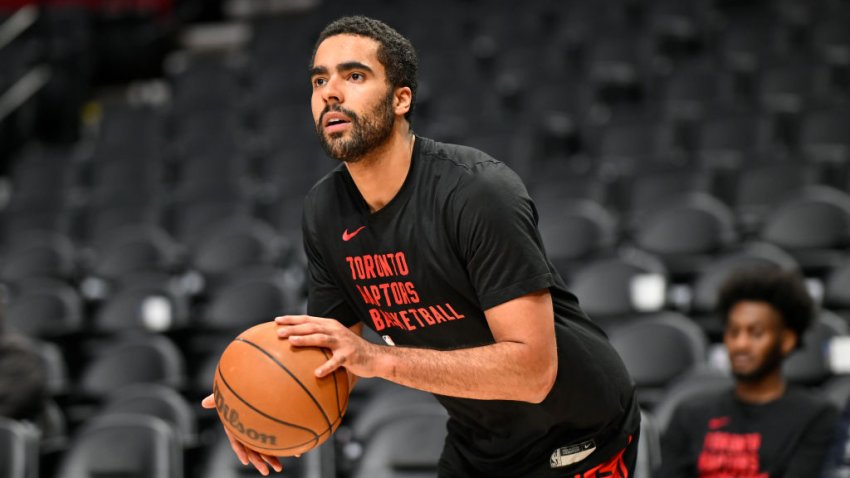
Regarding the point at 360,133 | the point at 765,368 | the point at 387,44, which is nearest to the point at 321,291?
the point at 360,133

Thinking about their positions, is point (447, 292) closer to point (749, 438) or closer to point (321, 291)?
point (321, 291)

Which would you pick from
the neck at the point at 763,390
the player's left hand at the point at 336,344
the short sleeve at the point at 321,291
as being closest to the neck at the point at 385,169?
the short sleeve at the point at 321,291

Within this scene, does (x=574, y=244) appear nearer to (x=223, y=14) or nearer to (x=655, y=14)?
(x=655, y=14)

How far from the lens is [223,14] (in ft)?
40.5

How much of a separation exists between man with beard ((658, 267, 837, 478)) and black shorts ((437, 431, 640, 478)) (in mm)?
875

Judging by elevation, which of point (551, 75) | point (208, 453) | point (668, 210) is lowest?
point (208, 453)

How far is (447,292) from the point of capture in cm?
240

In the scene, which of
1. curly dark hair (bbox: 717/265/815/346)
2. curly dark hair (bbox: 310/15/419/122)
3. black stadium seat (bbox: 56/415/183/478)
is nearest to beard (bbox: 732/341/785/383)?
curly dark hair (bbox: 717/265/815/346)

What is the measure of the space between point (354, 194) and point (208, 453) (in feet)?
7.60

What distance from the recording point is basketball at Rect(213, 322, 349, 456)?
223cm

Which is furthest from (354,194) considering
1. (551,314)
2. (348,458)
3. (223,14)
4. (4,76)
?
(223,14)

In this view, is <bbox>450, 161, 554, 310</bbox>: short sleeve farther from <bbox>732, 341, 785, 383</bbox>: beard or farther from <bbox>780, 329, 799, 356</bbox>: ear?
<bbox>780, 329, 799, 356</bbox>: ear

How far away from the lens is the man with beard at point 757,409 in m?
3.39

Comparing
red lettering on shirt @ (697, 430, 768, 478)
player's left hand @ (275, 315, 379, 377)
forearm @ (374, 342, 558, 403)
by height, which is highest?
player's left hand @ (275, 315, 379, 377)
